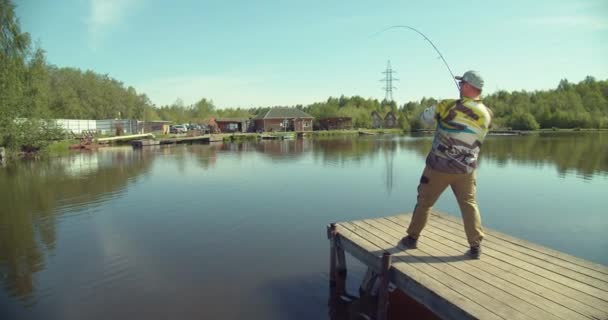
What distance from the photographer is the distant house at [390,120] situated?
330ft

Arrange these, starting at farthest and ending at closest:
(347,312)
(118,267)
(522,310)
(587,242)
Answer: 1. (587,242)
2. (118,267)
3. (347,312)
4. (522,310)

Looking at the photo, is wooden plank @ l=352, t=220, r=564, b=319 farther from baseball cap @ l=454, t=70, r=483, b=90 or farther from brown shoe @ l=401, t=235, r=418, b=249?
baseball cap @ l=454, t=70, r=483, b=90

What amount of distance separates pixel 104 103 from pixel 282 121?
35443mm

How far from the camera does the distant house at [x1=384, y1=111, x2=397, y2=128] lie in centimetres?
10044

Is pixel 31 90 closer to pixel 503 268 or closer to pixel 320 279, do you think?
pixel 320 279

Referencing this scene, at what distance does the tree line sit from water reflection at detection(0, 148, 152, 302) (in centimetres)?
711

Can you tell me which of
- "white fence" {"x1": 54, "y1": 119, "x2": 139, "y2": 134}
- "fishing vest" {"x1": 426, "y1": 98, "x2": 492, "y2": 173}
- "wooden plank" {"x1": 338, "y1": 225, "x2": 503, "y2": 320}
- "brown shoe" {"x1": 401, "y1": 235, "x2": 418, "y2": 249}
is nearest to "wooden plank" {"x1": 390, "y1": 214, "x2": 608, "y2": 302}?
"brown shoe" {"x1": 401, "y1": 235, "x2": 418, "y2": 249}

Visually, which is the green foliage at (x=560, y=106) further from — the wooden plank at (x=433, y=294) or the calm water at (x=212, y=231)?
the wooden plank at (x=433, y=294)

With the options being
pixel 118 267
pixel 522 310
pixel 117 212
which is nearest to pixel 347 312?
pixel 522 310

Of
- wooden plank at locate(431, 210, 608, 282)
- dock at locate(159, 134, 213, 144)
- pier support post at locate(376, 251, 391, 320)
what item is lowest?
pier support post at locate(376, 251, 391, 320)

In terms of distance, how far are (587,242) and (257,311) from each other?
8092 millimetres

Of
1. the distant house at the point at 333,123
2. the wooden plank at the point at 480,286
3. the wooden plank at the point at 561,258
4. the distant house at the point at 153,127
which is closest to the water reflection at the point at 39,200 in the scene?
the wooden plank at the point at 480,286

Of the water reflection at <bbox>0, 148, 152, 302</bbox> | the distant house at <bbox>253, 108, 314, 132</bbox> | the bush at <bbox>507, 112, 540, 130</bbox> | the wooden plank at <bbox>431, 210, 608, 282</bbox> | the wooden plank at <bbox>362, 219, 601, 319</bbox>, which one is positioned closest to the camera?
the wooden plank at <bbox>362, 219, 601, 319</bbox>

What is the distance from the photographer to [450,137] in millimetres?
4211
